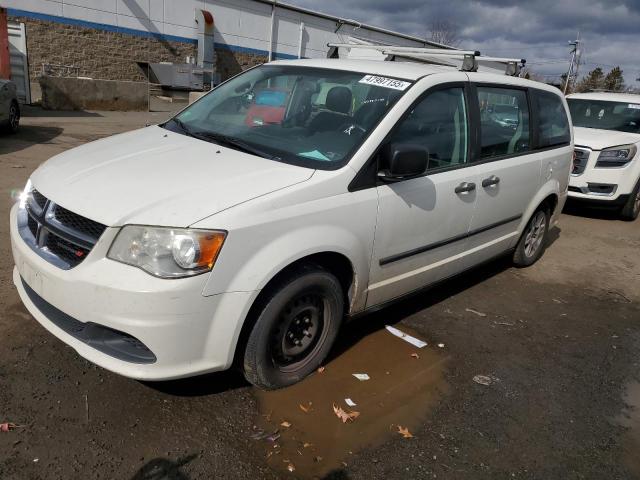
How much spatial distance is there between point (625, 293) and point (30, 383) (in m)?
5.27

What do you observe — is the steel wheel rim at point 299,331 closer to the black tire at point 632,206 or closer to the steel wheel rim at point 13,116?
the black tire at point 632,206

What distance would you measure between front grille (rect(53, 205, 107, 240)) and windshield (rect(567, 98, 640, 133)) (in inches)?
348

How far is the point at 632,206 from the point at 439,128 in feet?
20.5

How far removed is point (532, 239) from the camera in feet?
17.7

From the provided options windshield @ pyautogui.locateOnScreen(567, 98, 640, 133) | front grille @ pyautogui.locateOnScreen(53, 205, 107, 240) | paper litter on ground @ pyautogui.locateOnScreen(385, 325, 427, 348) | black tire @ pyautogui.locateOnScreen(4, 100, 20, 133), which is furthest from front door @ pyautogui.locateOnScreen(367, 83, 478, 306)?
black tire @ pyautogui.locateOnScreen(4, 100, 20, 133)

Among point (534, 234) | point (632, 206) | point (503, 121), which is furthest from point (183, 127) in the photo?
point (632, 206)

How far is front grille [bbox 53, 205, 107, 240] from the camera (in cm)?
248

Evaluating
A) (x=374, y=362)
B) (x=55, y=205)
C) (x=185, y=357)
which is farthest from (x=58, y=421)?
(x=374, y=362)

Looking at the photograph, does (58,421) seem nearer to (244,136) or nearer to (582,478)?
(244,136)

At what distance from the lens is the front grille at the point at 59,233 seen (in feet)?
8.20

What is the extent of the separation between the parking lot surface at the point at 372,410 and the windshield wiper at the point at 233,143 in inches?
51.9

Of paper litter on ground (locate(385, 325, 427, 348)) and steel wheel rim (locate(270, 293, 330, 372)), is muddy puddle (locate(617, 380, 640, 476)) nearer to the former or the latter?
paper litter on ground (locate(385, 325, 427, 348))

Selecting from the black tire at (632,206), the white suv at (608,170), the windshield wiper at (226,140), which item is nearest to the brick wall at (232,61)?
the white suv at (608,170)

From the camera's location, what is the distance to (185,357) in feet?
8.26
